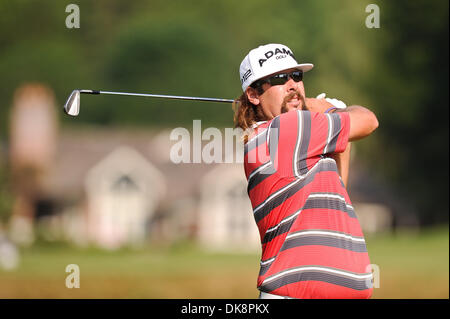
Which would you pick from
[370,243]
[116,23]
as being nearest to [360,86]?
[370,243]

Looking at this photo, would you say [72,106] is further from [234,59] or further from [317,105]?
[234,59]

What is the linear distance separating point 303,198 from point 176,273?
19851 millimetres

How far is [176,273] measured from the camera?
2361 centimetres

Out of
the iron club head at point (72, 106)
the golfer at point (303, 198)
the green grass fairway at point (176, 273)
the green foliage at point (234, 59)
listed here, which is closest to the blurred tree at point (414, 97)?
the green foliage at point (234, 59)

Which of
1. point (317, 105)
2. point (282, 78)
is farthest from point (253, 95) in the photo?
Result: point (317, 105)

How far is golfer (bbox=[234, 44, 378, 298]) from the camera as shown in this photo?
156 inches

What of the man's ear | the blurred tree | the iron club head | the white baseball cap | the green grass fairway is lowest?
the green grass fairway

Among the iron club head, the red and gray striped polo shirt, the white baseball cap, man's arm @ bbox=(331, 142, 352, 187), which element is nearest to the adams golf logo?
the white baseball cap

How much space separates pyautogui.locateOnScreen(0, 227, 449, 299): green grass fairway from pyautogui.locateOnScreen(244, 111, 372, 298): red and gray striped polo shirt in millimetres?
10879

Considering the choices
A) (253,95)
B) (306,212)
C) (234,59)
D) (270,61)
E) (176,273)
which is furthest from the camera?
(234,59)

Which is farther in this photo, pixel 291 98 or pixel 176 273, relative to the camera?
pixel 176 273

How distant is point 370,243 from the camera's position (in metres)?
38.1

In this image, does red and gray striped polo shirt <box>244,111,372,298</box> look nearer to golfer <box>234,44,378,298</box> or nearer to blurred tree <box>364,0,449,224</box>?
golfer <box>234,44,378,298</box>

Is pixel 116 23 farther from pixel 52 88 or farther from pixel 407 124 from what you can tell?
pixel 407 124
